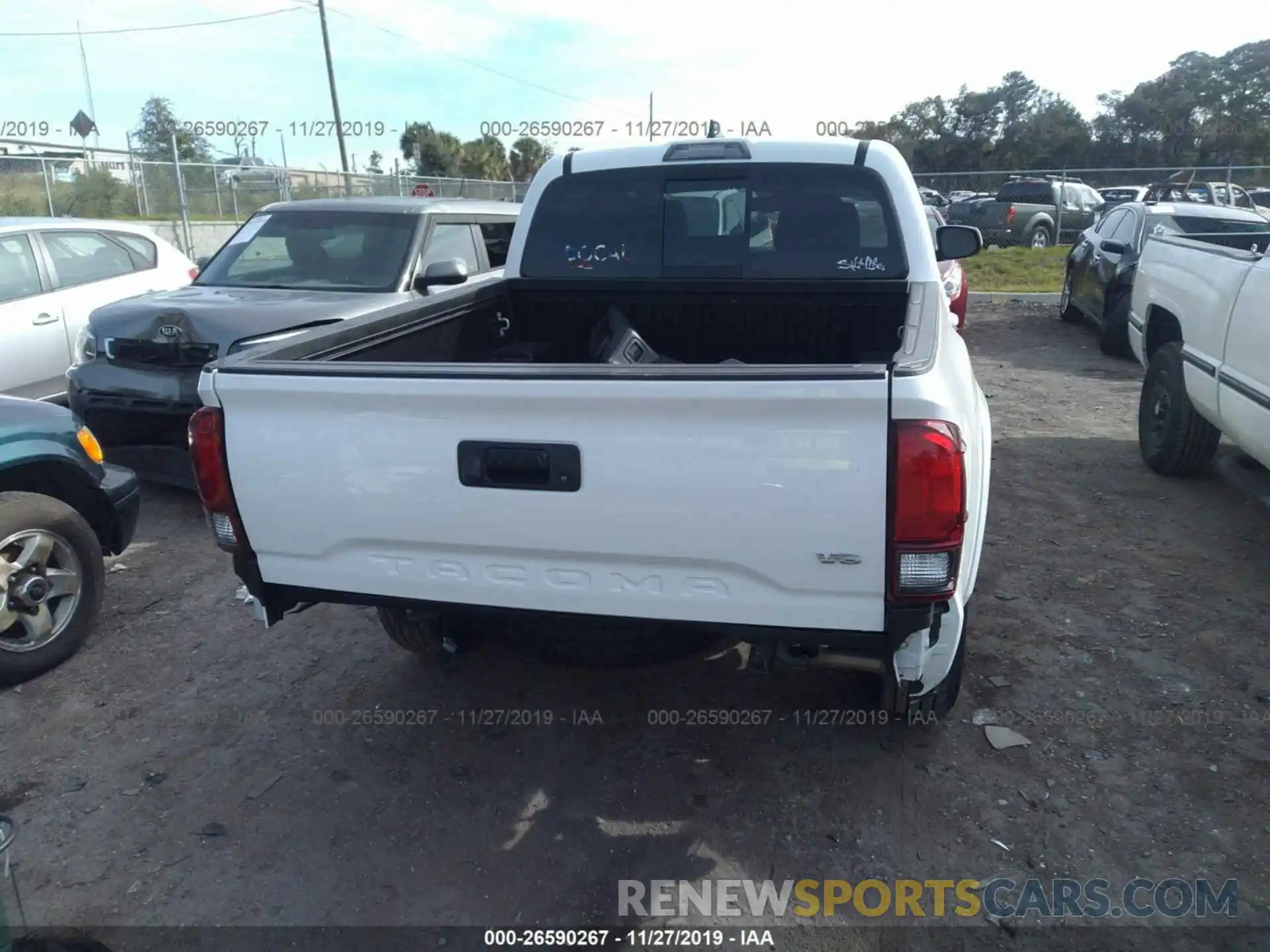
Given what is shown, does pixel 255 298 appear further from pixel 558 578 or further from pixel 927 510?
pixel 927 510

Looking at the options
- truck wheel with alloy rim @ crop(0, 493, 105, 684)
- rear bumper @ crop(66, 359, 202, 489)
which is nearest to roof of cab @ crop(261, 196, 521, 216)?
rear bumper @ crop(66, 359, 202, 489)

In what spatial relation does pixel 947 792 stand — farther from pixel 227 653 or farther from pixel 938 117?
pixel 938 117

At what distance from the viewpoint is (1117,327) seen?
33.6 ft

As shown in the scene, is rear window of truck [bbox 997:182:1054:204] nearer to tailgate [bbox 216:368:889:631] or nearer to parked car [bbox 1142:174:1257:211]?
parked car [bbox 1142:174:1257:211]

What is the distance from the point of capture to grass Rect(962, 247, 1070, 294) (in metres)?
15.8

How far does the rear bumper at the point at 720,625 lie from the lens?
7.76ft

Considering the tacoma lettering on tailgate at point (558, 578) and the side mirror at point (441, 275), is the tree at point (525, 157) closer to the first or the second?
the side mirror at point (441, 275)

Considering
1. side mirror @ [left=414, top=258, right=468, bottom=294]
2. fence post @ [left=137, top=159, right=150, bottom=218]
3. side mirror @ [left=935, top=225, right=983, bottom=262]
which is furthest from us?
fence post @ [left=137, top=159, right=150, bottom=218]

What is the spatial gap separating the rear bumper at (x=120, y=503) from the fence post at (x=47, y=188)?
1300cm

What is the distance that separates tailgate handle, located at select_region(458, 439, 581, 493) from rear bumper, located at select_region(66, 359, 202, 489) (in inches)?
139

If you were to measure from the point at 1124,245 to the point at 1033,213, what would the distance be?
12.4 metres

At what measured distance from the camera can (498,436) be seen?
246cm

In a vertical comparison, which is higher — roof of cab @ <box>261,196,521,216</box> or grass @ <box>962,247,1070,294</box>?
roof of cab @ <box>261,196,521,216</box>
